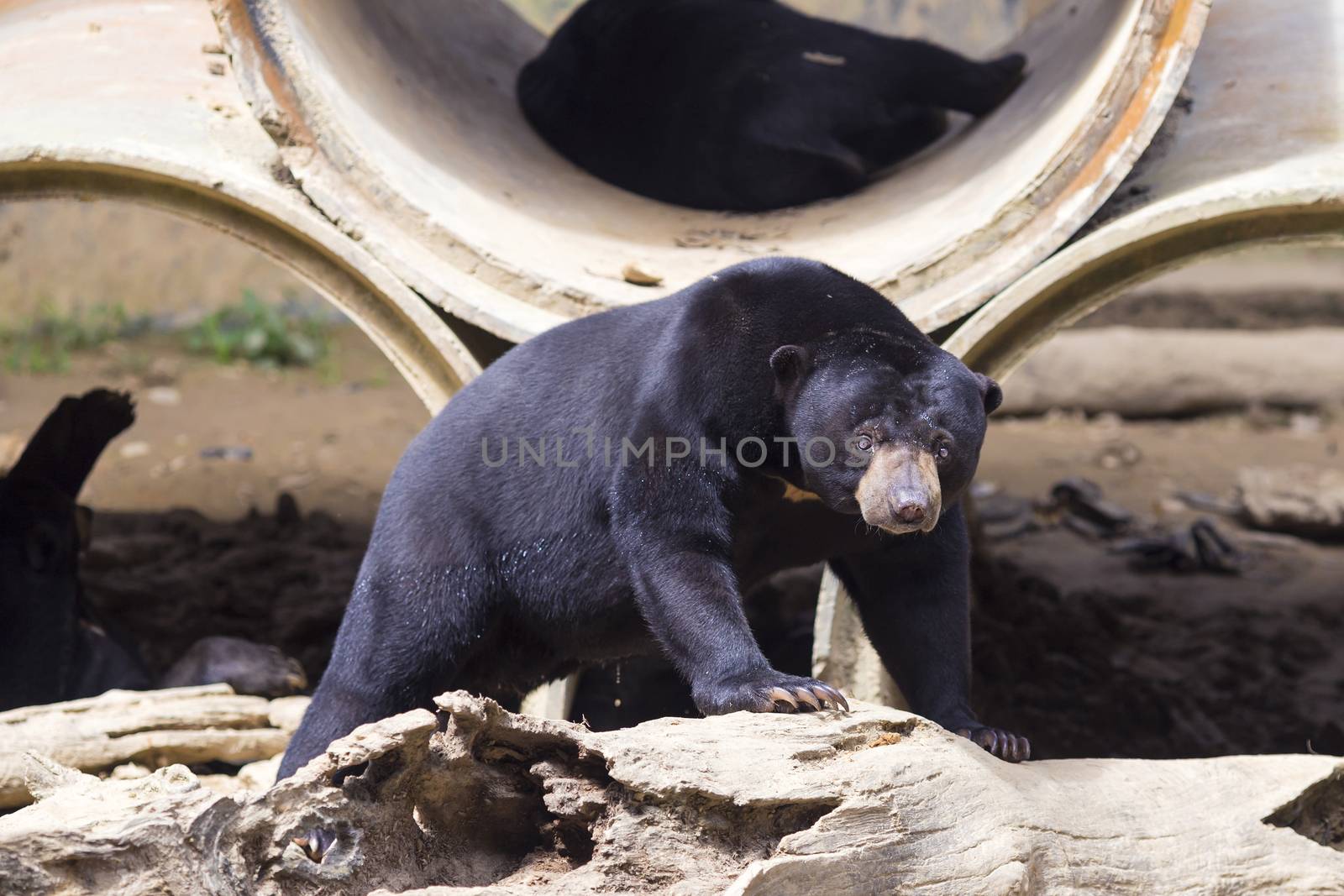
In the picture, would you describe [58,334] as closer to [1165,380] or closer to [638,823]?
[1165,380]

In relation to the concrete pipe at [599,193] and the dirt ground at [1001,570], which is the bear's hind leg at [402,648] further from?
the dirt ground at [1001,570]

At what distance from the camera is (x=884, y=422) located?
2.62 meters

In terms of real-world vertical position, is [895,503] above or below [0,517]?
below

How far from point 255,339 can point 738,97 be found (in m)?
4.08

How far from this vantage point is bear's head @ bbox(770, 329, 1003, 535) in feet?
8.40

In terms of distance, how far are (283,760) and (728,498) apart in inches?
46.1

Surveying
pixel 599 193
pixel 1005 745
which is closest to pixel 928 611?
pixel 1005 745

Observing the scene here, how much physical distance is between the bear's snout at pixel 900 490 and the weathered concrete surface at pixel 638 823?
330 millimetres

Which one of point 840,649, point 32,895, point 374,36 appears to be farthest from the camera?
point 374,36

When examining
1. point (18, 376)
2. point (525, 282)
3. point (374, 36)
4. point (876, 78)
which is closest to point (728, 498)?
point (525, 282)

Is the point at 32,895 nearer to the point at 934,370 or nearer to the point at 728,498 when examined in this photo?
the point at 728,498

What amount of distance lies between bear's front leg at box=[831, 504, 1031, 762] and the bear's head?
0.20 m

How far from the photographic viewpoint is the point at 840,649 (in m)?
3.57

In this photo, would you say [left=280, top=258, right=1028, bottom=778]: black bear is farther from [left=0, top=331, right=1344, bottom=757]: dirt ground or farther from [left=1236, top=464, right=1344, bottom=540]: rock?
[left=1236, top=464, right=1344, bottom=540]: rock
